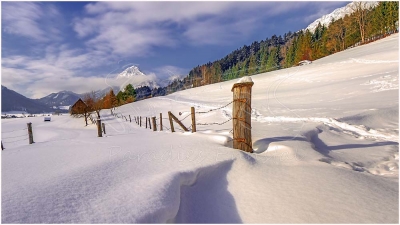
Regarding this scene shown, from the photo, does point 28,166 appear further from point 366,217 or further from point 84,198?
point 366,217

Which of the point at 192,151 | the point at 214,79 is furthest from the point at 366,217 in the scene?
the point at 214,79

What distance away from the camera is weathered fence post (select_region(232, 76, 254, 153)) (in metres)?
4.75

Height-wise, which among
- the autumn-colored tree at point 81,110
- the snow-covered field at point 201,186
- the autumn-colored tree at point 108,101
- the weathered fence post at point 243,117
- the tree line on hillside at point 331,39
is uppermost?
the tree line on hillside at point 331,39

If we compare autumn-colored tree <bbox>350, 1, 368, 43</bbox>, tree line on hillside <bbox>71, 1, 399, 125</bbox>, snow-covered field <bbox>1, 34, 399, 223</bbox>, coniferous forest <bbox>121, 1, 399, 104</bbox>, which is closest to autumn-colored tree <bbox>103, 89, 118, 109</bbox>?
tree line on hillside <bbox>71, 1, 399, 125</bbox>

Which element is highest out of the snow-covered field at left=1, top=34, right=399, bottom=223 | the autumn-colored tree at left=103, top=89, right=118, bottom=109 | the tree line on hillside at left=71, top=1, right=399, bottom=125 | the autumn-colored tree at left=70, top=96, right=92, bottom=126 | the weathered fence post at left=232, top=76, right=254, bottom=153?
the tree line on hillside at left=71, top=1, right=399, bottom=125

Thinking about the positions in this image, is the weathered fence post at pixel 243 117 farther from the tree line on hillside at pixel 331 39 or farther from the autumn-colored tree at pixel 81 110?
the autumn-colored tree at pixel 81 110

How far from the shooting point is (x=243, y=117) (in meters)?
4.77

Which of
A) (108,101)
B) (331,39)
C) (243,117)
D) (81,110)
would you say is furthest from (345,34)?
(108,101)

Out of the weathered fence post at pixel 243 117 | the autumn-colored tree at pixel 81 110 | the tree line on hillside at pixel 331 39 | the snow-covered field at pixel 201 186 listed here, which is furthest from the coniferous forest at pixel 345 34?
the snow-covered field at pixel 201 186

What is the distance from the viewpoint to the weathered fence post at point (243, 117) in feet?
15.6

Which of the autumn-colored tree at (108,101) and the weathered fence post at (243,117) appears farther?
the autumn-colored tree at (108,101)

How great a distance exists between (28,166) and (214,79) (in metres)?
80.1

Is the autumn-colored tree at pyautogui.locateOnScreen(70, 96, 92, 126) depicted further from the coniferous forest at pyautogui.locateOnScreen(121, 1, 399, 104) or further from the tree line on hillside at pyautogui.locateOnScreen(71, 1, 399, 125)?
the coniferous forest at pyautogui.locateOnScreen(121, 1, 399, 104)

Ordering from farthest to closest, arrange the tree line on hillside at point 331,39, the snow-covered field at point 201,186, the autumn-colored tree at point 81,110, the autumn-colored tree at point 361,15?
the autumn-colored tree at point 361,15
the tree line on hillside at point 331,39
the autumn-colored tree at point 81,110
the snow-covered field at point 201,186
